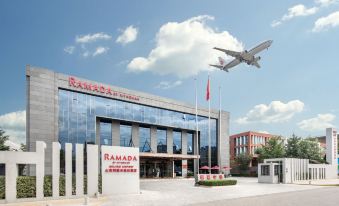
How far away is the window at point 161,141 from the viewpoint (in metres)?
68.4

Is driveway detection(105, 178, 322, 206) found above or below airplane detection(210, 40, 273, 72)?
below

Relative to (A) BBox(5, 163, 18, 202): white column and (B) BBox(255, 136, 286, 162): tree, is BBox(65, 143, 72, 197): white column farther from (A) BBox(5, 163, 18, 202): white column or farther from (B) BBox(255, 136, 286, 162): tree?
(B) BBox(255, 136, 286, 162): tree

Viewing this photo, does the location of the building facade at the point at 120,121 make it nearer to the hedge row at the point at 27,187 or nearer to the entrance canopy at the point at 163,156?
the entrance canopy at the point at 163,156

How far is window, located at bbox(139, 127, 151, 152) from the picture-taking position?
6512 centimetres

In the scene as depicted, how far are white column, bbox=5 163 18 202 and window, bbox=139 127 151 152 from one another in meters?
41.2

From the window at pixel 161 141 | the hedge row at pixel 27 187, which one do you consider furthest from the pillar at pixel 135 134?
the hedge row at pixel 27 187

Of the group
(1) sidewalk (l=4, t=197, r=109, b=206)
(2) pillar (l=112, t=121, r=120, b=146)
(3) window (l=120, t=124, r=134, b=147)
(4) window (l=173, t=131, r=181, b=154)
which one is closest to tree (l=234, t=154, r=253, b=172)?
(4) window (l=173, t=131, r=181, b=154)

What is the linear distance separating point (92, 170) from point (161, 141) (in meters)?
41.4

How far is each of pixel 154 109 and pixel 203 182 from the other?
26.7 m

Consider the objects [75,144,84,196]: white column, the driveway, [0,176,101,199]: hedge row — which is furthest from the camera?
[75,144,84,196]: white column

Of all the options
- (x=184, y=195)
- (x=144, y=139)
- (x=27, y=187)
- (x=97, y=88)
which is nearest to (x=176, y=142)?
(x=144, y=139)

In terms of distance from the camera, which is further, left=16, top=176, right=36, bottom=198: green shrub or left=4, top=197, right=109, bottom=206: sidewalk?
left=16, top=176, right=36, bottom=198: green shrub

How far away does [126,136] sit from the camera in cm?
6266

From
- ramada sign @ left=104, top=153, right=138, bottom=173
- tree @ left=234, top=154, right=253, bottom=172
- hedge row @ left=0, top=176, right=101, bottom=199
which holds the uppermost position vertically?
ramada sign @ left=104, top=153, right=138, bottom=173
